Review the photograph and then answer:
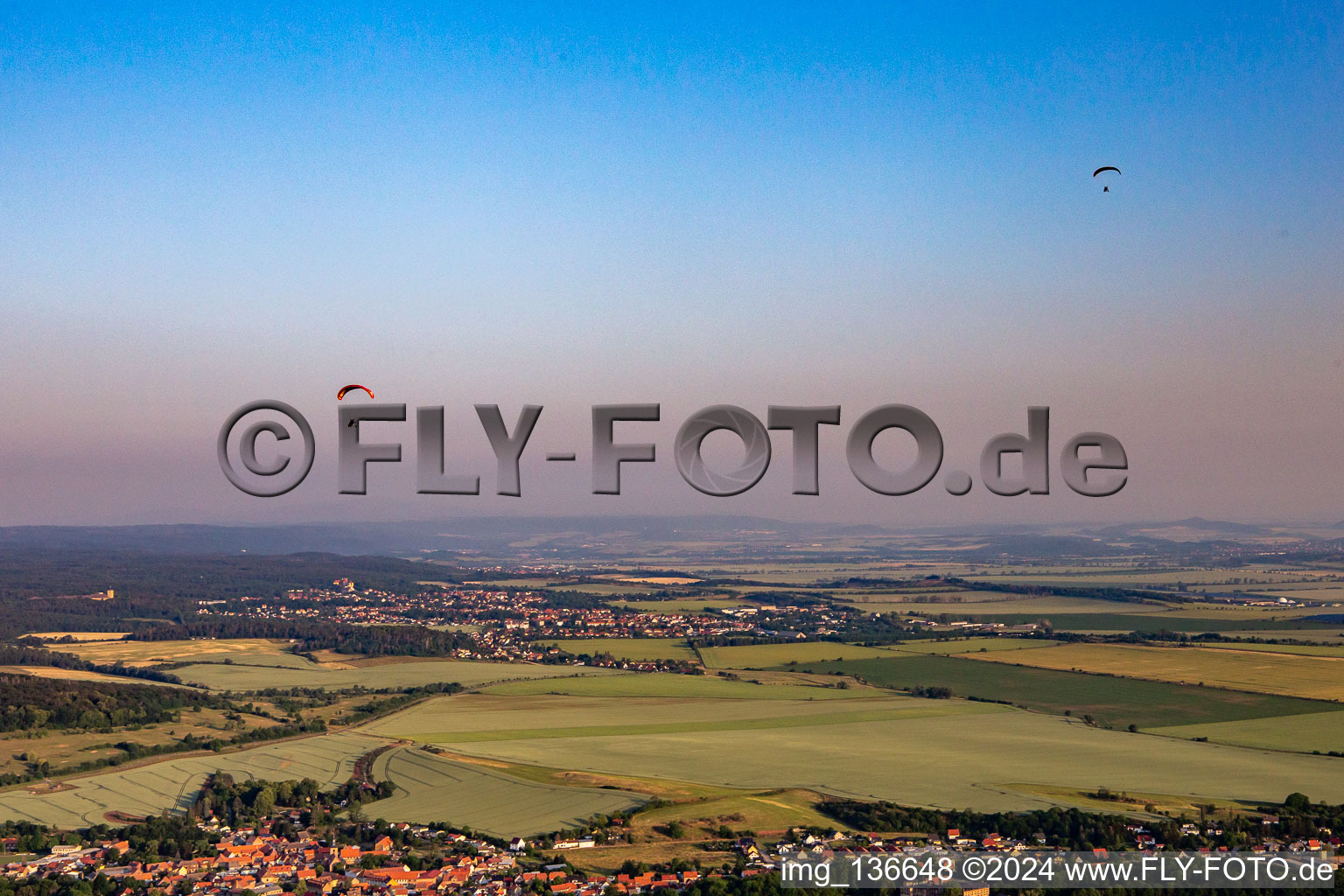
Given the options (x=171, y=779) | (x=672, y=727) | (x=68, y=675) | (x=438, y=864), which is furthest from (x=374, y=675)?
(x=438, y=864)

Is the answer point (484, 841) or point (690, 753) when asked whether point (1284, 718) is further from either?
point (484, 841)

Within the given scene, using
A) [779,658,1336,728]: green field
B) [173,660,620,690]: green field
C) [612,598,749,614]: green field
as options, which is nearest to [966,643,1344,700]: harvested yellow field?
[779,658,1336,728]: green field

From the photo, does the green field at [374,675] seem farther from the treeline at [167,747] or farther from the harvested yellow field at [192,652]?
the treeline at [167,747]

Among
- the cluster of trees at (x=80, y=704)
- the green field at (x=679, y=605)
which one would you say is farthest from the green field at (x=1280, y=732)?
the green field at (x=679, y=605)

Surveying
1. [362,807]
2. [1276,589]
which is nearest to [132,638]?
[362,807]

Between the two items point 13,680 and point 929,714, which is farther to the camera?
point 13,680

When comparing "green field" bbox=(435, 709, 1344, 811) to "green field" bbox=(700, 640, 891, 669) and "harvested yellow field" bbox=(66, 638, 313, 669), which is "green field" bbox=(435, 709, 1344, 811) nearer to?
"green field" bbox=(700, 640, 891, 669)
